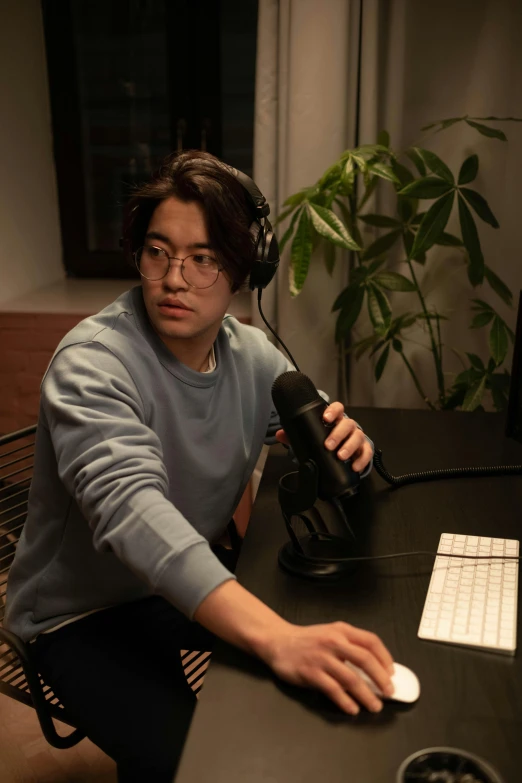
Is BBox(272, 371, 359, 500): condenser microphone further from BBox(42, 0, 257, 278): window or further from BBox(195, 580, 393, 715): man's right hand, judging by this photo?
BBox(42, 0, 257, 278): window

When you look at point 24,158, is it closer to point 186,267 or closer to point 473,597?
point 186,267

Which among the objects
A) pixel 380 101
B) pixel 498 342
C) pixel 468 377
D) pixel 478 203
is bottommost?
pixel 468 377

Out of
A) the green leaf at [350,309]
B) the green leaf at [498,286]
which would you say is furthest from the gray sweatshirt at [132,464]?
the green leaf at [498,286]

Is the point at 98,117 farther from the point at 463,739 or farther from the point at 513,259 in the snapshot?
the point at 463,739

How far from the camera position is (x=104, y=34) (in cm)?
271

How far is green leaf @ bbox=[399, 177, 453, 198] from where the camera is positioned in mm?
1852

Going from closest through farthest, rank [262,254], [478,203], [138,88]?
[262,254] < [478,203] < [138,88]

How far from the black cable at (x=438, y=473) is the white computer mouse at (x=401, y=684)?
49 centimetres

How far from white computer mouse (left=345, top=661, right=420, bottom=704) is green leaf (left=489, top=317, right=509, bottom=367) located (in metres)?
1.35

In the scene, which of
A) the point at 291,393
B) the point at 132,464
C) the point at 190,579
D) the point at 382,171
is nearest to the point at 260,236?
the point at 291,393

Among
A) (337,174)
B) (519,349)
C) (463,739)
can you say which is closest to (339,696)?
(463,739)

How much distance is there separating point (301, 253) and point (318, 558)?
114 centimetres

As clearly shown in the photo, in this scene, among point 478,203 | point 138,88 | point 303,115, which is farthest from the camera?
point 138,88

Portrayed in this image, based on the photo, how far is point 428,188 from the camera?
6.13 ft
